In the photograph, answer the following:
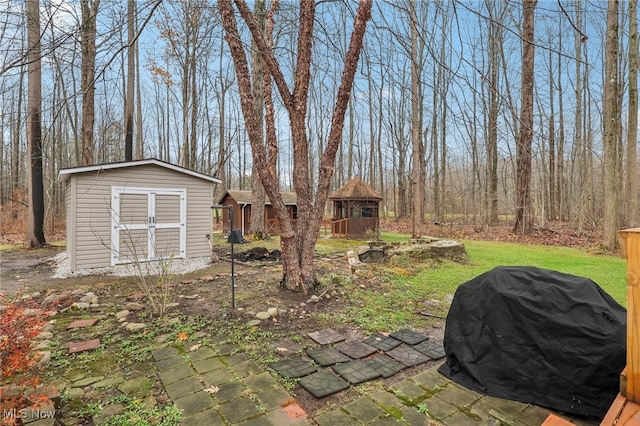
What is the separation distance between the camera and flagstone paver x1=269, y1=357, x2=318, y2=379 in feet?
8.34

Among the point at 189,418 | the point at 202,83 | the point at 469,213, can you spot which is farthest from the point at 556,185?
the point at 189,418

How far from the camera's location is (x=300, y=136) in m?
4.61

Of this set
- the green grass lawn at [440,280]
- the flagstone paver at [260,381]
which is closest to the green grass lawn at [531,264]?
the green grass lawn at [440,280]

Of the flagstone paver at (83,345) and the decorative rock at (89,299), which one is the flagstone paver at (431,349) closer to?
the flagstone paver at (83,345)

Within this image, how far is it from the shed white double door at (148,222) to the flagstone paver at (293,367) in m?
5.03

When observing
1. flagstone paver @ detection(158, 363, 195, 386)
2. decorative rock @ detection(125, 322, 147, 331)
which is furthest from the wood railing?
flagstone paver @ detection(158, 363, 195, 386)

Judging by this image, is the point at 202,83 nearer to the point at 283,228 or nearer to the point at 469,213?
the point at 283,228

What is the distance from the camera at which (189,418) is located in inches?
78.3

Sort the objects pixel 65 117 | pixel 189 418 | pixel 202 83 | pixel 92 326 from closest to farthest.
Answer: pixel 189 418, pixel 92 326, pixel 202 83, pixel 65 117

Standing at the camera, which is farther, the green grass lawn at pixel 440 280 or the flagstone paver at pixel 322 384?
the green grass lawn at pixel 440 280

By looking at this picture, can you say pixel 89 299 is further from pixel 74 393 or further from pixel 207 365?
pixel 207 365

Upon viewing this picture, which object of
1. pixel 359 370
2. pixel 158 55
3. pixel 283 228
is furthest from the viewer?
pixel 158 55

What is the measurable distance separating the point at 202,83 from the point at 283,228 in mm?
13925

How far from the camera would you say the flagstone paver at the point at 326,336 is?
10.5 ft
